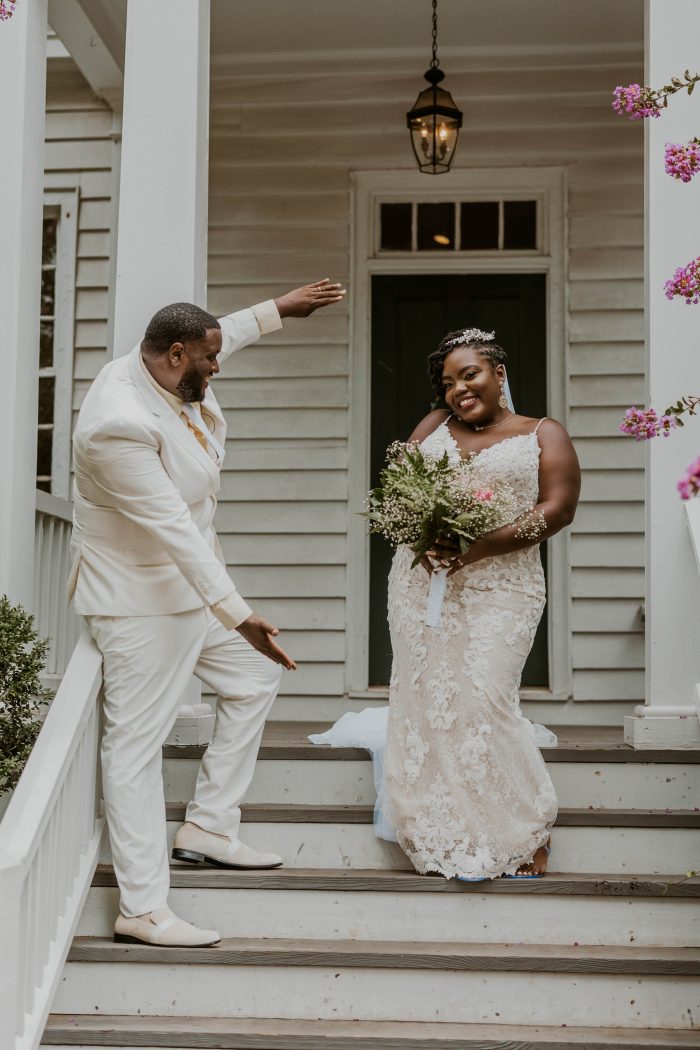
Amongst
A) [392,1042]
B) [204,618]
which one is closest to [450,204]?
[204,618]

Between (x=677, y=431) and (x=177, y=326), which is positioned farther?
(x=677, y=431)

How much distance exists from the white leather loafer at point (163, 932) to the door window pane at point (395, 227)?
426 cm

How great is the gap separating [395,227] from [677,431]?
2.90 meters

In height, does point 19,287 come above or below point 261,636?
above

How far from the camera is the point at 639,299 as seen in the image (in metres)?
A: 6.71

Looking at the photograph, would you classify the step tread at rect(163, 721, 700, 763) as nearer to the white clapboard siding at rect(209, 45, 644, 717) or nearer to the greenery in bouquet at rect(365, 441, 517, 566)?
the greenery in bouquet at rect(365, 441, 517, 566)

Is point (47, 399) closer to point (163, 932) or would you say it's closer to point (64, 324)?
point (64, 324)

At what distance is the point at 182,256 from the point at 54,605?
7.44ft

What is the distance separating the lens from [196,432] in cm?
430

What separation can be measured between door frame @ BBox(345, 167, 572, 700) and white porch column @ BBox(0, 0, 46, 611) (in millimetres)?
2226

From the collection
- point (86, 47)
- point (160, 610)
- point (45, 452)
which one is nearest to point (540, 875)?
point (160, 610)

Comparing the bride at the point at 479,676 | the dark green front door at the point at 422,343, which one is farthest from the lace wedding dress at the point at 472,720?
the dark green front door at the point at 422,343

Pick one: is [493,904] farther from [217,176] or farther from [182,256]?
[217,176]

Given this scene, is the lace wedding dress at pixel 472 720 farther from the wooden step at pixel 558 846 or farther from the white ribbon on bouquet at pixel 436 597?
the wooden step at pixel 558 846
